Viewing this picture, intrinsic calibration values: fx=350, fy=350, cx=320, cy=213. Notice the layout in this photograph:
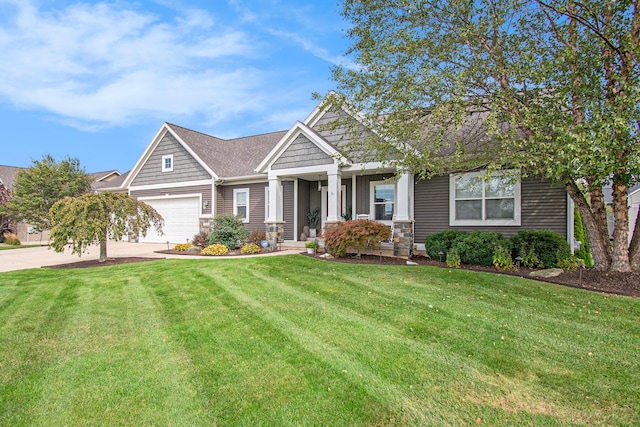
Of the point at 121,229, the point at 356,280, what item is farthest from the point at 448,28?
the point at 121,229

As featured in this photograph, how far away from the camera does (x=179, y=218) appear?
1712cm

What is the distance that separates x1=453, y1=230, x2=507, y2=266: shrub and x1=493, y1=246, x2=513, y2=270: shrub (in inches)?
9.3

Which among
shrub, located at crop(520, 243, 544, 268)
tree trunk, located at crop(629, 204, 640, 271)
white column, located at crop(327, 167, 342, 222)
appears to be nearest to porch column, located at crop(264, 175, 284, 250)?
white column, located at crop(327, 167, 342, 222)

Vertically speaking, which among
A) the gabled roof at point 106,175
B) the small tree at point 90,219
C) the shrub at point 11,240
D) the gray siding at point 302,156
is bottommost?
the shrub at point 11,240

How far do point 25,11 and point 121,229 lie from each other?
6.24m

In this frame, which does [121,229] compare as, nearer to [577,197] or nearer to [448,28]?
[448,28]

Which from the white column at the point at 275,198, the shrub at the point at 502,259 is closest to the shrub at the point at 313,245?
the white column at the point at 275,198

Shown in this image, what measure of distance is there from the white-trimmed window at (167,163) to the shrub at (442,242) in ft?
42.7

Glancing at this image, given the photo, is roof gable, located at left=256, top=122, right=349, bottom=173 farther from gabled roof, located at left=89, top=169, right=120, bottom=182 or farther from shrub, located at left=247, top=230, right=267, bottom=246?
gabled roof, located at left=89, top=169, right=120, bottom=182

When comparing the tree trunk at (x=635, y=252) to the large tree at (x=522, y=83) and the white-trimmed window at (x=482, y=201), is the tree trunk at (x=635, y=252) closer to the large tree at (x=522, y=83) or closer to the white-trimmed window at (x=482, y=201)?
the large tree at (x=522, y=83)

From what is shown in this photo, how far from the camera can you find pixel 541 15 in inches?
286

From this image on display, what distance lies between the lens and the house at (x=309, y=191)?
10766mm

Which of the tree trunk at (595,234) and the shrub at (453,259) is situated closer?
the tree trunk at (595,234)

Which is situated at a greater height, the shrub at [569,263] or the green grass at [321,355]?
the shrub at [569,263]
